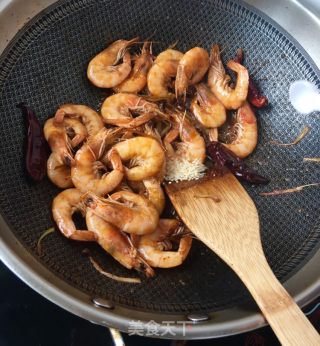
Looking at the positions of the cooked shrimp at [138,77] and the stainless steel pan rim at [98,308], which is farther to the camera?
the cooked shrimp at [138,77]

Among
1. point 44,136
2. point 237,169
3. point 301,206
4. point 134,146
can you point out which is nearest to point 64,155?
point 44,136

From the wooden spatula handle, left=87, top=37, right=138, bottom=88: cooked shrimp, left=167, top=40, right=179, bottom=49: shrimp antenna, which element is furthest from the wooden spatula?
left=167, top=40, right=179, bottom=49: shrimp antenna

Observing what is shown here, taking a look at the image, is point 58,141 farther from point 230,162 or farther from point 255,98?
point 255,98

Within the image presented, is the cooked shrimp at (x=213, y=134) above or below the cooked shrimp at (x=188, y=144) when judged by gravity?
above

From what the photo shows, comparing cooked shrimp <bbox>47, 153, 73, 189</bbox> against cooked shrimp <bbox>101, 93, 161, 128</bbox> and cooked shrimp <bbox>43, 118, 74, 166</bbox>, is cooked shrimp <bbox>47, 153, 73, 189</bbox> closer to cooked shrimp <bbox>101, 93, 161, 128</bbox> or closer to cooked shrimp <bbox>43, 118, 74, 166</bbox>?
cooked shrimp <bbox>43, 118, 74, 166</bbox>

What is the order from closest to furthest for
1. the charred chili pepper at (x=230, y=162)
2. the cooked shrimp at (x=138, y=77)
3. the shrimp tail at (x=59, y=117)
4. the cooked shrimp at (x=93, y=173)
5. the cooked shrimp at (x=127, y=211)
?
the cooked shrimp at (x=127, y=211) → the cooked shrimp at (x=93, y=173) → the shrimp tail at (x=59, y=117) → the charred chili pepper at (x=230, y=162) → the cooked shrimp at (x=138, y=77)

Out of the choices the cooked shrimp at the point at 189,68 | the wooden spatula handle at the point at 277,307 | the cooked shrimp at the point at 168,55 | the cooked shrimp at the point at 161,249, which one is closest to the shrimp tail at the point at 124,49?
the cooked shrimp at the point at 168,55

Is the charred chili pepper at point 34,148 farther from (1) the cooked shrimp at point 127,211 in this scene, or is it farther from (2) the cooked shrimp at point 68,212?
(1) the cooked shrimp at point 127,211
